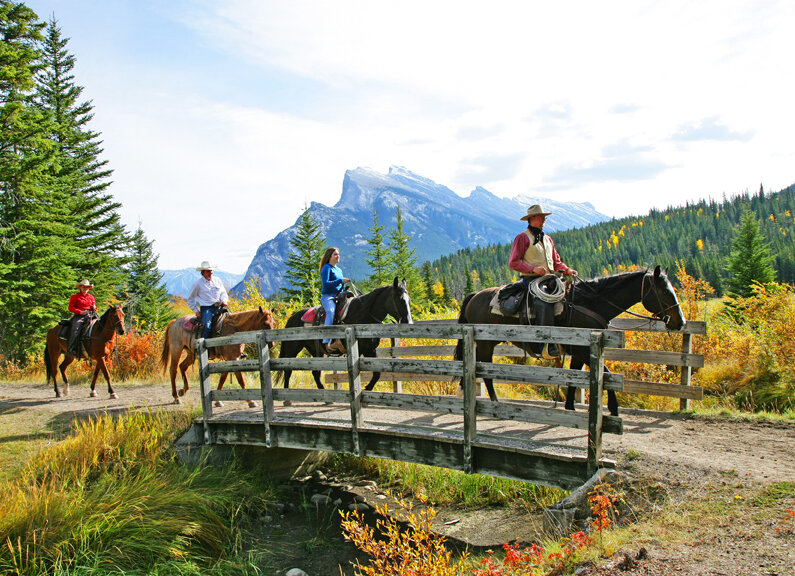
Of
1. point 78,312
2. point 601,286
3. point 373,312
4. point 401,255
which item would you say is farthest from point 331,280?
point 401,255

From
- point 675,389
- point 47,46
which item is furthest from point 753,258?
point 47,46

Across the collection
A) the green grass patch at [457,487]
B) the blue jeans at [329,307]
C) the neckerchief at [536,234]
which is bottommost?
the green grass patch at [457,487]

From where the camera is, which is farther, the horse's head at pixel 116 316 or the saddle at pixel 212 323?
the horse's head at pixel 116 316

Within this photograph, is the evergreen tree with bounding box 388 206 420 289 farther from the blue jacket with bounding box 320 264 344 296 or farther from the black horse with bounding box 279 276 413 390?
the black horse with bounding box 279 276 413 390

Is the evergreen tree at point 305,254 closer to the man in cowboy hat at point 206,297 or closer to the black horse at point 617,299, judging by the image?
the man in cowboy hat at point 206,297

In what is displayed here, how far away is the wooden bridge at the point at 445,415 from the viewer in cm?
553

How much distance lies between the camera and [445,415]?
859 centimetres

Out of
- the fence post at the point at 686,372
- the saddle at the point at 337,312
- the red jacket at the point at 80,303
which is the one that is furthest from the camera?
the red jacket at the point at 80,303

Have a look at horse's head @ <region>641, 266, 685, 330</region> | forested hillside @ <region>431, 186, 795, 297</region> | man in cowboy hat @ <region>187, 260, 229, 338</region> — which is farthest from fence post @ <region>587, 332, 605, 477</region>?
forested hillside @ <region>431, 186, 795, 297</region>

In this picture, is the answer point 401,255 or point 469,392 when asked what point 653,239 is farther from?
point 469,392

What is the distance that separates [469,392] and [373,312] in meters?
3.89

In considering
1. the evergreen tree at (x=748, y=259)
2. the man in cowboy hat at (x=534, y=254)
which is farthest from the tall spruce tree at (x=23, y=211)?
the evergreen tree at (x=748, y=259)

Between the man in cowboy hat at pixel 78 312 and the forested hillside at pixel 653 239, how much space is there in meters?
96.7

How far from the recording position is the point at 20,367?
19797mm
